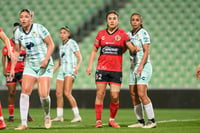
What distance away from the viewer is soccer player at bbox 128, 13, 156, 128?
344 inches

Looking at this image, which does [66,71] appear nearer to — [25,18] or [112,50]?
[112,50]

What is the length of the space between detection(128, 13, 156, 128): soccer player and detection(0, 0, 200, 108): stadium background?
27.8ft

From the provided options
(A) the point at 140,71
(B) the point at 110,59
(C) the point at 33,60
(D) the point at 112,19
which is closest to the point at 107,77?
(B) the point at 110,59

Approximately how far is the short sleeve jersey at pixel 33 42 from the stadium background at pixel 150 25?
9293 millimetres

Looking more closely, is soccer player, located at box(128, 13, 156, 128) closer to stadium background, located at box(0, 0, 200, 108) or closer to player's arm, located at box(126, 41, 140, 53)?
player's arm, located at box(126, 41, 140, 53)

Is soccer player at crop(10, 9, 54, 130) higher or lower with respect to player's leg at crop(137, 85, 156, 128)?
higher

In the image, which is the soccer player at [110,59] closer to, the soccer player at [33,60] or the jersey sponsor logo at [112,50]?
the jersey sponsor logo at [112,50]

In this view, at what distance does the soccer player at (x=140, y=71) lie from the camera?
28.7 ft

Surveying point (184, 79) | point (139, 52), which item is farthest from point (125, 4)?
point (139, 52)

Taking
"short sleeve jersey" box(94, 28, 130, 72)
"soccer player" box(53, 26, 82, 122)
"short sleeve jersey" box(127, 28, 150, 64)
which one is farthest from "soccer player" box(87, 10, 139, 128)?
"soccer player" box(53, 26, 82, 122)

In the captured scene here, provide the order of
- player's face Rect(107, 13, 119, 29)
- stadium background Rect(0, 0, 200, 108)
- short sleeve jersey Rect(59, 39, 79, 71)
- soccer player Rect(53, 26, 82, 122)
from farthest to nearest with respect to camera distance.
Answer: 1. stadium background Rect(0, 0, 200, 108)
2. short sleeve jersey Rect(59, 39, 79, 71)
3. soccer player Rect(53, 26, 82, 122)
4. player's face Rect(107, 13, 119, 29)

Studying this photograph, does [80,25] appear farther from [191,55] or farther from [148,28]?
[191,55]

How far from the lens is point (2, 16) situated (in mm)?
20312

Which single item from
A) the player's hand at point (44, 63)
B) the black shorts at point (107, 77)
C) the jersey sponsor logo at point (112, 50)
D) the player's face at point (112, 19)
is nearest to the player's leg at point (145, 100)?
the black shorts at point (107, 77)
